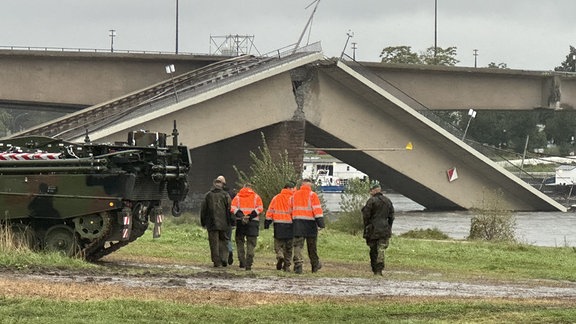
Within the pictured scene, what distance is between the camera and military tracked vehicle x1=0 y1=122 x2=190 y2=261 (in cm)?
2289

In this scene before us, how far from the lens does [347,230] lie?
42.3 metres

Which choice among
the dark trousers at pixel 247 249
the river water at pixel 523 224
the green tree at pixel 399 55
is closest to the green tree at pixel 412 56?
the green tree at pixel 399 55

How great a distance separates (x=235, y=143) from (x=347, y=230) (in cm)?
2226

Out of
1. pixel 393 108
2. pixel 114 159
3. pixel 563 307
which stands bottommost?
pixel 563 307

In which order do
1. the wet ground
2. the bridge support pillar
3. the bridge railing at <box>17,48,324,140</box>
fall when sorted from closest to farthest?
the wet ground, the bridge railing at <box>17,48,324,140</box>, the bridge support pillar

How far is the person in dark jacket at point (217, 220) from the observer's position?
24516mm

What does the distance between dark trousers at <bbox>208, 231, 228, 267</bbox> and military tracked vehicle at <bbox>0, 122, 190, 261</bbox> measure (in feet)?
4.54

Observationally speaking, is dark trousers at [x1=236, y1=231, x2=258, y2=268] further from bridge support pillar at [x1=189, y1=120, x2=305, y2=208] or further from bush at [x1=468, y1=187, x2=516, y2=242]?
bridge support pillar at [x1=189, y1=120, x2=305, y2=208]

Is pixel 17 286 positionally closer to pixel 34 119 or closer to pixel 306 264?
pixel 306 264

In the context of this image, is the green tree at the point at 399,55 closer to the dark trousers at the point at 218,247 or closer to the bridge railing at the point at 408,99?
the bridge railing at the point at 408,99

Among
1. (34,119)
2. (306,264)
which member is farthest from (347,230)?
(34,119)

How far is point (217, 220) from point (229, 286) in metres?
5.28

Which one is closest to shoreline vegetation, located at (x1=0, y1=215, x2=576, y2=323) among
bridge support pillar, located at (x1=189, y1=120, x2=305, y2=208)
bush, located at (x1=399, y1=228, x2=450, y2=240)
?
bush, located at (x1=399, y1=228, x2=450, y2=240)

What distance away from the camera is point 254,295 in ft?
57.0
